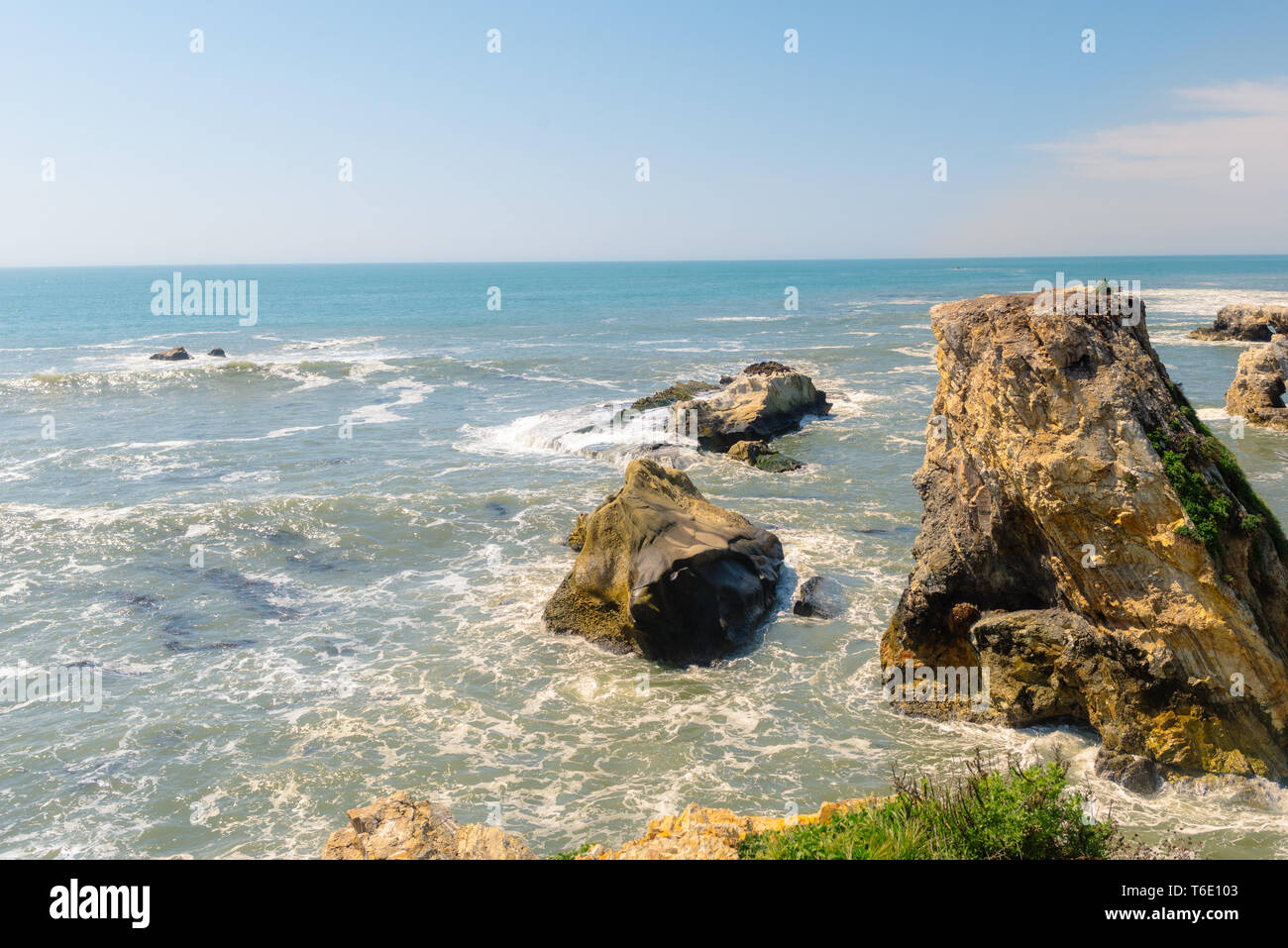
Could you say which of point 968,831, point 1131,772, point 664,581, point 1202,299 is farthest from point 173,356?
point 1202,299

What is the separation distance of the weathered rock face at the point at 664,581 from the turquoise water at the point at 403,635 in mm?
663

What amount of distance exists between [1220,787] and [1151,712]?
128cm

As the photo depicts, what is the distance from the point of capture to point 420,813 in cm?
927

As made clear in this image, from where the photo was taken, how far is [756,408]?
36.2 meters

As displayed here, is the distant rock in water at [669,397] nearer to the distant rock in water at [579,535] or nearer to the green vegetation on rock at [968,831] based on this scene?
the distant rock in water at [579,535]

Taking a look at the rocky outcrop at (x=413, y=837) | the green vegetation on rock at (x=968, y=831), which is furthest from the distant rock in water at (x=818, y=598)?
the rocky outcrop at (x=413, y=837)

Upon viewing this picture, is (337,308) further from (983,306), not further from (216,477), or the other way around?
(983,306)

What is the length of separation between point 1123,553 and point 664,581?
8.56 m

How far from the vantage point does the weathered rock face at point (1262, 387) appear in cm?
3575

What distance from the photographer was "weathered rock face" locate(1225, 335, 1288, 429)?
117 ft

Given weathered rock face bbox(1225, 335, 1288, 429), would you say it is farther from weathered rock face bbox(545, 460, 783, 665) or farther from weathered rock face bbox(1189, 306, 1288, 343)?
weathered rock face bbox(1189, 306, 1288, 343)

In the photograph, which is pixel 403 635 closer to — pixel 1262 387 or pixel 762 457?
pixel 762 457

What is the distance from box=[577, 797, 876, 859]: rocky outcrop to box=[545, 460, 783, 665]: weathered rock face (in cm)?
766
